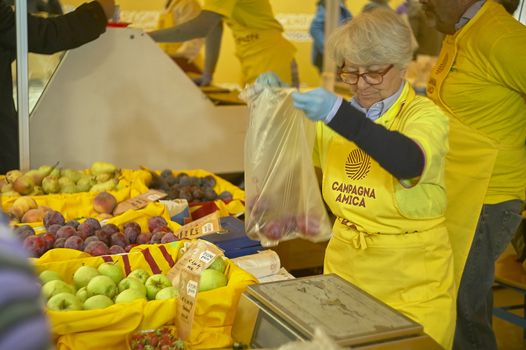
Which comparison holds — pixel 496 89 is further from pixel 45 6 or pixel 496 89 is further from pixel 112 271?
pixel 45 6

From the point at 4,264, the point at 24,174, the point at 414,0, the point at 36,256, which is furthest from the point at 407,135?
the point at 414,0

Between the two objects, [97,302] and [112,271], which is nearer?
[97,302]

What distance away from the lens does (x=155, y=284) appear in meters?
1.88

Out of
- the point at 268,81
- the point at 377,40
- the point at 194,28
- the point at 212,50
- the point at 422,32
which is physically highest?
the point at 377,40

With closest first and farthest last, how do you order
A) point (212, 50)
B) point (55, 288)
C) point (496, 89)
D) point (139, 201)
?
point (55, 288)
point (496, 89)
point (139, 201)
point (212, 50)

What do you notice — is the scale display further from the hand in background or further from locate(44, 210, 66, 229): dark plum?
the hand in background

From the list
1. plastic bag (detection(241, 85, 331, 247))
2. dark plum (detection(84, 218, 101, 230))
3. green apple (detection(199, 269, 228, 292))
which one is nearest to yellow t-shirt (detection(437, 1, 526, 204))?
plastic bag (detection(241, 85, 331, 247))

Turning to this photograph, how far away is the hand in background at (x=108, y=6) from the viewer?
326cm

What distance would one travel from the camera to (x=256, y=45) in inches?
177

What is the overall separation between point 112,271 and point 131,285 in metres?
0.11

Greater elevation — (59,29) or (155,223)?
(59,29)

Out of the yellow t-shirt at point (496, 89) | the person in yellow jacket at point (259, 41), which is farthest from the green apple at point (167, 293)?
the person in yellow jacket at point (259, 41)

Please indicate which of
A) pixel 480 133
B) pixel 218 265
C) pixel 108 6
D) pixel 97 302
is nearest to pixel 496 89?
pixel 480 133

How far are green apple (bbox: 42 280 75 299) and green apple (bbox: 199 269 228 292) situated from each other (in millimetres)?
331
